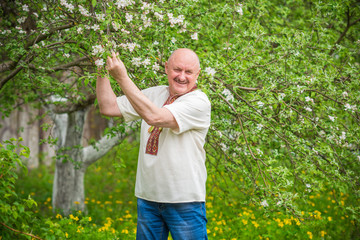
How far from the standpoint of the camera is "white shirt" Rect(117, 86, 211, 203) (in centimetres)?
236

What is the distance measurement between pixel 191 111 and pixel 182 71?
31cm

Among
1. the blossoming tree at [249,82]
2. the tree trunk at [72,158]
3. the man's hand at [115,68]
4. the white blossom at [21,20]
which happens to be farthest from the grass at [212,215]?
the man's hand at [115,68]

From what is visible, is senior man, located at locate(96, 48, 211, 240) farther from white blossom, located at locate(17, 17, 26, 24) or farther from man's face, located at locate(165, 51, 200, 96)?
white blossom, located at locate(17, 17, 26, 24)

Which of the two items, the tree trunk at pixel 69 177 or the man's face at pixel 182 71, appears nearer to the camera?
the man's face at pixel 182 71

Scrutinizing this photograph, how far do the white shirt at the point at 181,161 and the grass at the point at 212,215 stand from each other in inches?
42.8

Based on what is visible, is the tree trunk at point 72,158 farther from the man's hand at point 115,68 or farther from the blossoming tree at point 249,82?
the man's hand at point 115,68

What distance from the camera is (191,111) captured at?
2.35 metres

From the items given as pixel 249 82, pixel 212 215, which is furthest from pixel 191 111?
pixel 212 215

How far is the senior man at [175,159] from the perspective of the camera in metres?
2.36

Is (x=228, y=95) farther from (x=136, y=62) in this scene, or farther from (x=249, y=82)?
(x=136, y=62)

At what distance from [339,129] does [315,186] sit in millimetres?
705

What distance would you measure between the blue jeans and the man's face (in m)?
0.77

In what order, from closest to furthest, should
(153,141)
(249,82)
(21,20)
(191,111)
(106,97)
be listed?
(191,111) → (153,141) → (106,97) → (21,20) → (249,82)

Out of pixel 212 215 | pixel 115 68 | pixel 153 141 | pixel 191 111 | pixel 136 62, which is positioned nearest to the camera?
pixel 115 68
